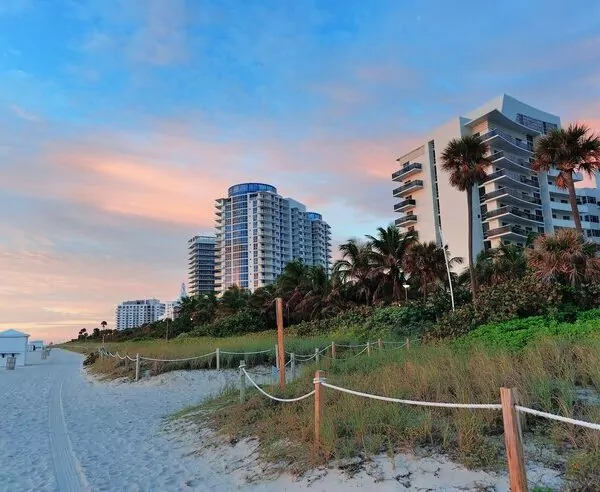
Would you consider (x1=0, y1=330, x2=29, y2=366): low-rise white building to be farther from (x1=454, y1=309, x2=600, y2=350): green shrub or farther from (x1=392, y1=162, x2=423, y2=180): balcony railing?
(x1=392, y1=162, x2=423, y2=180): balcony railing

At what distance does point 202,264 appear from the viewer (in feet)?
527

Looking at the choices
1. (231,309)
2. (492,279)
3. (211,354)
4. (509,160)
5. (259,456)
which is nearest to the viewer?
(259,456)

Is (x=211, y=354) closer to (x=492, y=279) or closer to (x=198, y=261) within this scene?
(x=492, y=279)

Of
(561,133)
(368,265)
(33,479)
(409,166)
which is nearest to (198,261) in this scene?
(409,166)

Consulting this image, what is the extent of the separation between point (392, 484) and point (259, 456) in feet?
7.39

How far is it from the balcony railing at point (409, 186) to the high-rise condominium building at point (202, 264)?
306ft

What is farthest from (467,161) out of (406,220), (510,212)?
(406,220)

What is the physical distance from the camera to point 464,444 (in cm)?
481

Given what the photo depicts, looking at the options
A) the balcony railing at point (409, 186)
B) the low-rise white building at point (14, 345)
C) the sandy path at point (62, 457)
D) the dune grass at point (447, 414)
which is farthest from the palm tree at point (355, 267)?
the balcony railing at point (409, 186)

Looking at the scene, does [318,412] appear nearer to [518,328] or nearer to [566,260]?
[518,328]

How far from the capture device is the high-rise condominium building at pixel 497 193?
6322 centimetres

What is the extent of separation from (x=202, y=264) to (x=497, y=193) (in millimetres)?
114905

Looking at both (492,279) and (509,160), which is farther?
(509,160)

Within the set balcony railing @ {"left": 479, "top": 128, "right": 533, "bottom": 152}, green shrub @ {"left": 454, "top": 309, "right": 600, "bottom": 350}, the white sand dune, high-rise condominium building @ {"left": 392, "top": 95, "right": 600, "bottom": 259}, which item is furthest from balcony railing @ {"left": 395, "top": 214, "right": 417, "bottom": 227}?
the white sand dune
